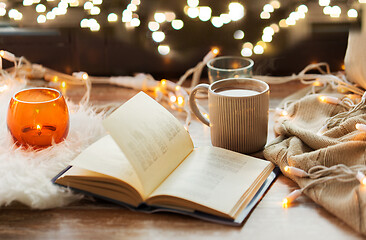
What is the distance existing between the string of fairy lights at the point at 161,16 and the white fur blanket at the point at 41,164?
33 centimetres

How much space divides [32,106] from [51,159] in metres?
0.10

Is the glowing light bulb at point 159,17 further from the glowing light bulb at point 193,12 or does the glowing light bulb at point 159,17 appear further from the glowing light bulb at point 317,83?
the glowing light bulb at point 317,83

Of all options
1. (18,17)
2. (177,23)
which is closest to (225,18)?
(177,23)

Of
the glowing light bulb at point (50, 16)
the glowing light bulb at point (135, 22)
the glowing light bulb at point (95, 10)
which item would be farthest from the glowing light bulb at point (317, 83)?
the glowing light bulb at point (50, 16)

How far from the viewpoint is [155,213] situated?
77 centimetres

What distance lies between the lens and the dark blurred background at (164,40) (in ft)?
4.07

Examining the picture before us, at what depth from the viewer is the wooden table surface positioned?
2.36 feet

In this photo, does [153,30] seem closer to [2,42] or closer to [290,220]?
[2,42]

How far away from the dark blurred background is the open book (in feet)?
1.48

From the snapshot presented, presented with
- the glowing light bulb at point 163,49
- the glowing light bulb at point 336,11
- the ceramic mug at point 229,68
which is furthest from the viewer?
the glowing light bulb at point 163,49

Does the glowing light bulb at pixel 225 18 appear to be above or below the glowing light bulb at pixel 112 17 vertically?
below

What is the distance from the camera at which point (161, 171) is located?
0.80 meters

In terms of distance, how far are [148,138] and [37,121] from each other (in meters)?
0.23

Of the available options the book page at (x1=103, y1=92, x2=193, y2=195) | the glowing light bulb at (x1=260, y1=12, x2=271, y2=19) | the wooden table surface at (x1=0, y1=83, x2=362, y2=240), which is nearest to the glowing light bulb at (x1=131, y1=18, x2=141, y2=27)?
the glowing light bulb at (x1=260, y1=12, x2=271, y2=19)
